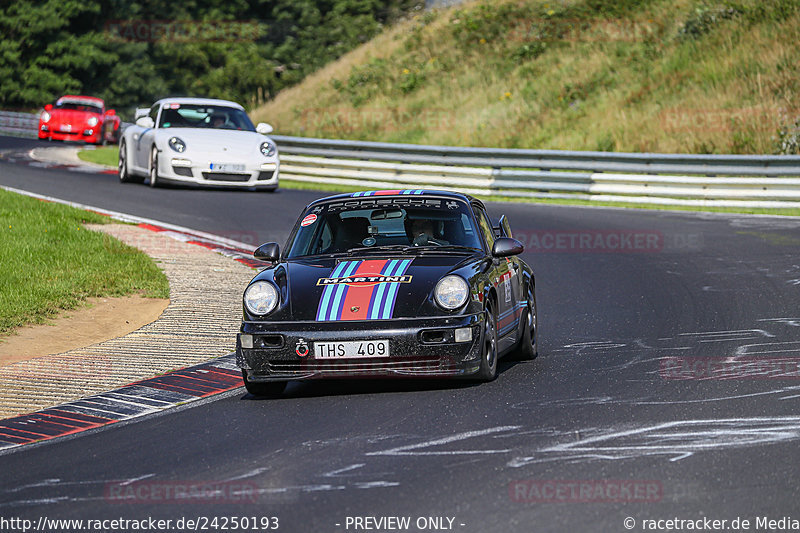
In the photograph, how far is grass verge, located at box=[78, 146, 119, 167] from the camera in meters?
29.4

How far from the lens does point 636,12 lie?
3512cm

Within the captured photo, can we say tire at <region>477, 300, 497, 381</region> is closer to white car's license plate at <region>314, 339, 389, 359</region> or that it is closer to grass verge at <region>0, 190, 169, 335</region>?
white car's license plate at <region>314, 339, 389, 359</region>

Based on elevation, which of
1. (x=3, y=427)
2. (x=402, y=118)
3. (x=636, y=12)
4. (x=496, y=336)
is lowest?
(x=3, y=427)

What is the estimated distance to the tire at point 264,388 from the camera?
8.11 metres

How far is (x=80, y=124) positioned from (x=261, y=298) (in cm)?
3085

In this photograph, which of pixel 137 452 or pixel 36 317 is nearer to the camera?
pixel 137 452

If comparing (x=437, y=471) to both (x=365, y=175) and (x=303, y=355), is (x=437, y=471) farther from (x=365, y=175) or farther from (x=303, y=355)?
(x=365, y=175)

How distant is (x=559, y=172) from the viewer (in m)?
23.0

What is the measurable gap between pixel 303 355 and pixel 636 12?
29.3m

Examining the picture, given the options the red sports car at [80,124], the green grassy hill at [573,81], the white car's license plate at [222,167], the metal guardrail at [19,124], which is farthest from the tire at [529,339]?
the metal guardrail at [19,124]

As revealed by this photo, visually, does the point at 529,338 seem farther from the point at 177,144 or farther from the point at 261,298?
the point at 177,144

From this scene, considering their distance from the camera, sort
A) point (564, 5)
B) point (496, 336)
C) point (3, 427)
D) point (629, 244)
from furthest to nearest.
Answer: point (564, 5) < point (629, 244) < point (496, 336) < point (3, 427)

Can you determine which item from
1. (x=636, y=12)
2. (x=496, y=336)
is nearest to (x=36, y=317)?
(x=496, y=336)

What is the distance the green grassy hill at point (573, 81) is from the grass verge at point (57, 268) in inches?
569
